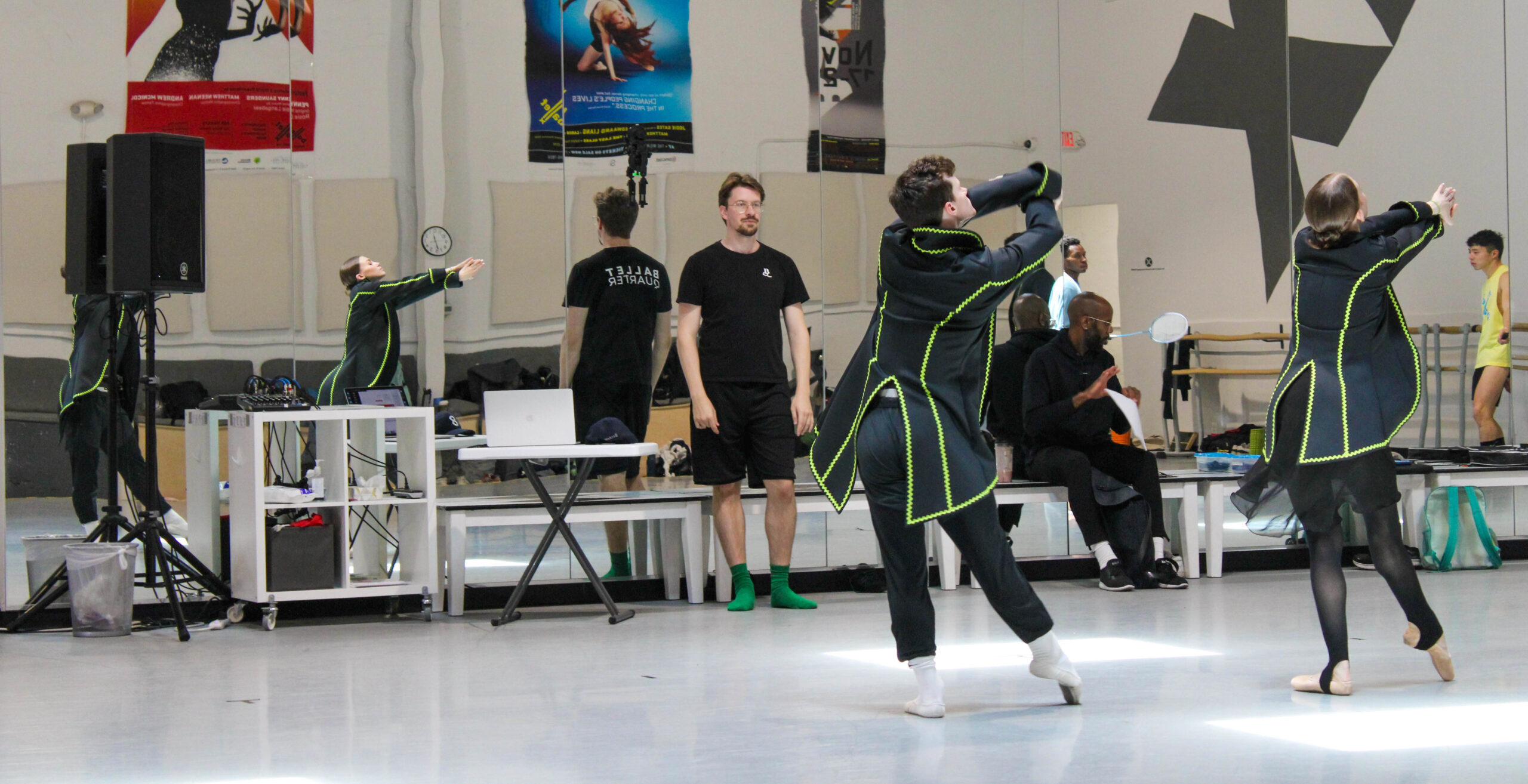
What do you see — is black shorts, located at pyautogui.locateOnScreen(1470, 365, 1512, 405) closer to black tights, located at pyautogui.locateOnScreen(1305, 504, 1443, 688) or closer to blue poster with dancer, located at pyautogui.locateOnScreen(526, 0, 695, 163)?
blue poster with dancer, located at pyautogui.locateOnScreen(526, 0, 695, 163)

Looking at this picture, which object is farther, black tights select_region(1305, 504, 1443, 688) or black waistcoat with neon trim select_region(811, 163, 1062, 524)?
black tights select_region(1305, 504, 1443, 688)

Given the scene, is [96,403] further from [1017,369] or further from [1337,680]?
[1337,680]

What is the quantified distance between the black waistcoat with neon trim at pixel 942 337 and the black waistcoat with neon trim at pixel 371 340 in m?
3.05

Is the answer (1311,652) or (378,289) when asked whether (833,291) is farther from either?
(1311,652)

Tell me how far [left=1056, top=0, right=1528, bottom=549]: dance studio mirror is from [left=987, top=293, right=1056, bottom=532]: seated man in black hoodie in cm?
115

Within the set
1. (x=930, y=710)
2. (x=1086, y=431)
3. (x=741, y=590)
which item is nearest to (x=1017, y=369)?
(x=1086, y=431)

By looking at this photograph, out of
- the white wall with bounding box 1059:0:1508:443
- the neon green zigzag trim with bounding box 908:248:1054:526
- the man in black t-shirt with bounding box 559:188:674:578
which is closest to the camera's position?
the neon green zigzag trim with bounding box 908:248:1054:526

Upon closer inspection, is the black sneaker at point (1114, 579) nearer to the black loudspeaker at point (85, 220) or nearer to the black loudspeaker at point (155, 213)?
the black loudspeaker at point (155, 213)

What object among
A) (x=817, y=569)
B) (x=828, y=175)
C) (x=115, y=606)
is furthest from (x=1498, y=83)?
(x=115, y=606)

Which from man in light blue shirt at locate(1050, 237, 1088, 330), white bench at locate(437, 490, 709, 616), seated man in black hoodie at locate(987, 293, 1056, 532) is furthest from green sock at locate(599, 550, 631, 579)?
man in light blue shirt at locate(1050, 237, 1088, 330)

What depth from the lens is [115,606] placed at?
546 centimetres

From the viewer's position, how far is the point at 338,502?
5.62 meters

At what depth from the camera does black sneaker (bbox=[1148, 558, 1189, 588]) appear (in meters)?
6.39

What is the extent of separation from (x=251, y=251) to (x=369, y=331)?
58 cm
